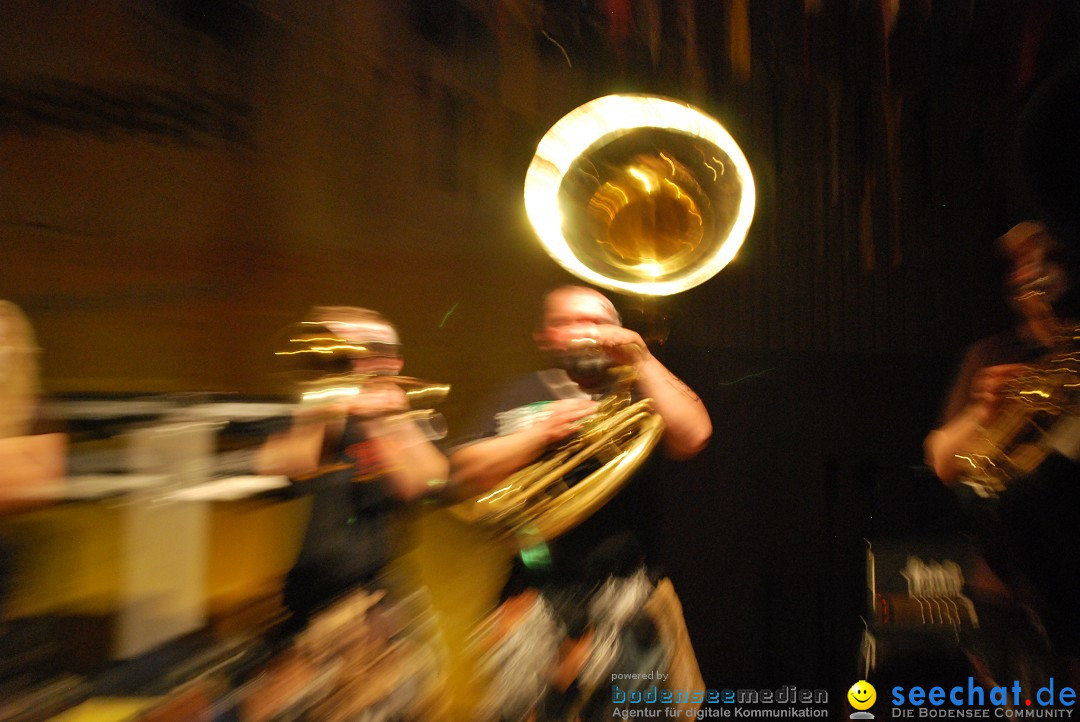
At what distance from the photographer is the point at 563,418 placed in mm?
1634

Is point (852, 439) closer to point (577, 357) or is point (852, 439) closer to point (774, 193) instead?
point (774, 193)

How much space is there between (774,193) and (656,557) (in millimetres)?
1323

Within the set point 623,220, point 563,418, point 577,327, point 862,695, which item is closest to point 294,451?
point 563,418

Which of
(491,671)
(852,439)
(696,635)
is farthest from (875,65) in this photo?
(491,671)

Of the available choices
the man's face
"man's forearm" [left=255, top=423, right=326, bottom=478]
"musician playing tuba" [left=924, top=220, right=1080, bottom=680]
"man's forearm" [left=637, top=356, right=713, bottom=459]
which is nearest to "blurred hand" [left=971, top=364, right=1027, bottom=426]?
"musician playing tuba" [left=924, top=220, right=1080, bottom=680]

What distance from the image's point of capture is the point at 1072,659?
64.4 inches

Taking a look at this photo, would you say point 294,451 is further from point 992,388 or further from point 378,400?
point 992,388

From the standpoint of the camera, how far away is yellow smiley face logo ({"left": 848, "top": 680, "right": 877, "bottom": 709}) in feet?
6.14

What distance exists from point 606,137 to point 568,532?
108 centimetres

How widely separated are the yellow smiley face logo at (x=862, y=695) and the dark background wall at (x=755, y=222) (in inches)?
4.3

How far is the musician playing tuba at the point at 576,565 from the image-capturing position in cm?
153

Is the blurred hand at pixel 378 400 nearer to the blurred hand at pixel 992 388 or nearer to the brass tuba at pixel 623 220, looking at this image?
the brass tuba at pixel 623 220

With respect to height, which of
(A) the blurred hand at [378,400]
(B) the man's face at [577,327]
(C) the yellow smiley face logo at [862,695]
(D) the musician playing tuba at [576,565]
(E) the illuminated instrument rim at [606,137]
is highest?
(E) the illuminated instrument rim at [606,137]

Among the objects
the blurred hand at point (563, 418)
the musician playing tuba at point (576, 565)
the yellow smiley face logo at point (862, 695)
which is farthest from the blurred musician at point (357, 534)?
the yellow smiley face logo at point (862, 695)
